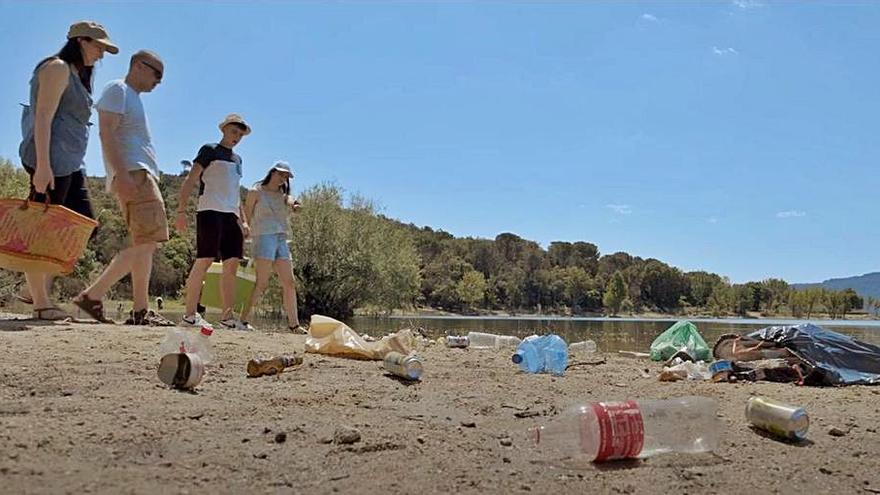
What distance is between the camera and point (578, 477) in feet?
9.15

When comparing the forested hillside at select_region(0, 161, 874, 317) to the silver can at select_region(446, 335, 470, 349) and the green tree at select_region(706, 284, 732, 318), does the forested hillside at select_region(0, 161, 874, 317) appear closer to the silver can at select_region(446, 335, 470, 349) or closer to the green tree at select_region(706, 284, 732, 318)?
the green tree at select_region(706, 284, 732, 318)

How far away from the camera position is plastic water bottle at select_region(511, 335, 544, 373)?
238 inches

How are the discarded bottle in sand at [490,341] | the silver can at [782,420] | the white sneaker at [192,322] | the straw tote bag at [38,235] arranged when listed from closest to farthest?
the silver can at [782,420] < the straw tote bag at [38,235] < the white sneaker at [192,322] < the discarded bottle in sand at [490,341]

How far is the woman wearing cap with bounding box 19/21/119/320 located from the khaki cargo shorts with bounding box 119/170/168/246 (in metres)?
0.45

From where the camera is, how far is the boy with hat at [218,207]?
7.08 m

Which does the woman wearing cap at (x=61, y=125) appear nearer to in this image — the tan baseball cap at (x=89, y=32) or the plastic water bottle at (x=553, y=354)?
the tan baseball cap at (x=89, y=32)

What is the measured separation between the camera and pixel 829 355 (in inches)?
236

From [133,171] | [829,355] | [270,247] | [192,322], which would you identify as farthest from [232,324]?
[829,355]

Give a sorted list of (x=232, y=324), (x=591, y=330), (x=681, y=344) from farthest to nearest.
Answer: (x=591, y=330), (x=681, y=344), (x=232, y=324)

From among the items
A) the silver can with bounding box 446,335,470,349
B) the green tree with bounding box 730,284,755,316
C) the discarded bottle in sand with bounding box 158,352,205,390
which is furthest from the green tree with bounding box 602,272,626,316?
the discarded bottle in sand with bounding box 158,352,205,390

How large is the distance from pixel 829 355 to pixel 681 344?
2206mm

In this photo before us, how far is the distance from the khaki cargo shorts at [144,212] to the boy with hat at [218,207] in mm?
1110

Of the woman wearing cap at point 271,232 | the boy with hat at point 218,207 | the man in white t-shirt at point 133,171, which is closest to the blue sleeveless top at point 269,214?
the woman wearing cap at point 271,232

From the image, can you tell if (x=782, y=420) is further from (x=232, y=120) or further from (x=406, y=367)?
(x=232, y=120)
